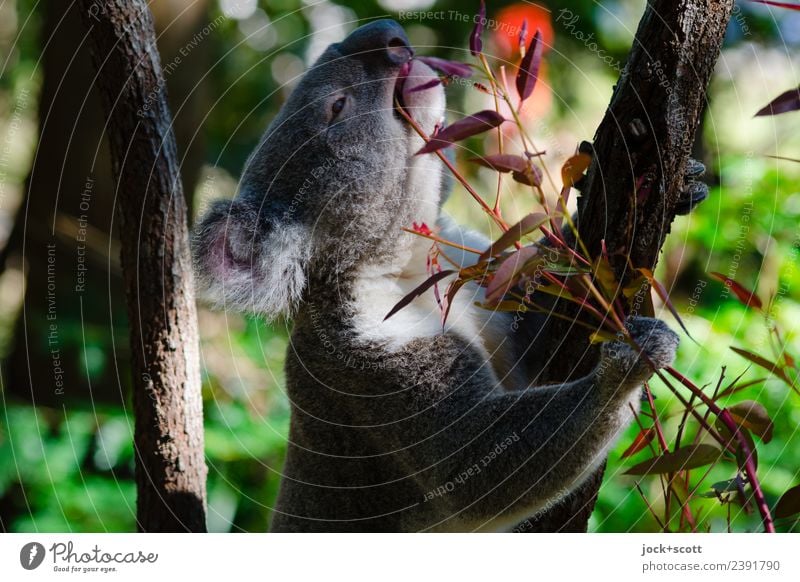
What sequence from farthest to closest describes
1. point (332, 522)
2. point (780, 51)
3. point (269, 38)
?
point (269, 38) → point (780, 51) → point (332, 522)

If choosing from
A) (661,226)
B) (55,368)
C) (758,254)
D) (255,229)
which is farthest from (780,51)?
(55,368)

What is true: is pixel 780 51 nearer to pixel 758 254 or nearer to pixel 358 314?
pixel 758 254

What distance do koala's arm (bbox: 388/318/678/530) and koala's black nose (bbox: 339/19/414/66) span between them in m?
0.72

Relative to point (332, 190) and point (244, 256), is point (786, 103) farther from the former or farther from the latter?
point (244, 256)

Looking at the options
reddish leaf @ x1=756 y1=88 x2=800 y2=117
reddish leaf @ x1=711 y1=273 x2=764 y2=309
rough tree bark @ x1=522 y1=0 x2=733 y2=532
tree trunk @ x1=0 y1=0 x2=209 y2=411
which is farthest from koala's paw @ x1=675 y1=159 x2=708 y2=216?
tree trunk @ x1=0 y1=0 x2=209 y2=411

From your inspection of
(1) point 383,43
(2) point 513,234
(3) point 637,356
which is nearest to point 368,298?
(1) point 383,43

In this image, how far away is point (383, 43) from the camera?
1770 millimetres

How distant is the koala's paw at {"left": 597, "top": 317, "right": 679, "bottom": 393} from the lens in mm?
1319

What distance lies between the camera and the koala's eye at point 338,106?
1.81 metres

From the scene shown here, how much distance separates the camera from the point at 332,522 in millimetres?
1999

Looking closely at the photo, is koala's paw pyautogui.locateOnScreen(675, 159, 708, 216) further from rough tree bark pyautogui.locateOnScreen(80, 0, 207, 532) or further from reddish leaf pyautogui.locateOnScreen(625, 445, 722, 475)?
rough tree bark pyautogui.locateOnScreen(80, 0, 207, 532)

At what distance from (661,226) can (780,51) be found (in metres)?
2.16

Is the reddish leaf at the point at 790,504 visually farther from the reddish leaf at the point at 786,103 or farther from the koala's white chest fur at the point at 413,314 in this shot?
the koala's white chest fur at the point at 413,314

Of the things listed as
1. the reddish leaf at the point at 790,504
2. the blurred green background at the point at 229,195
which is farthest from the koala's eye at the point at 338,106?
the reddish leaf at the point at 790,504
